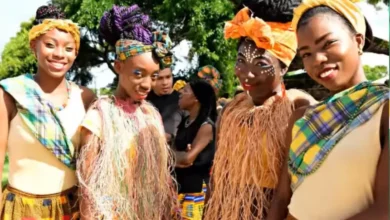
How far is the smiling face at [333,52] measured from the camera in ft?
5.51

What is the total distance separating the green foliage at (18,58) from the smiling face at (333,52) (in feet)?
45.7

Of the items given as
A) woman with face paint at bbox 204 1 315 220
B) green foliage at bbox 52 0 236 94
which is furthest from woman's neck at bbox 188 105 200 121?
green foliage at bbox 52 0 236 94

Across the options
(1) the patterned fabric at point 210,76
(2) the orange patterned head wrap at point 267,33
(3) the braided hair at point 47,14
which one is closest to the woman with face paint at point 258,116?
(2) the orange patterned head wrap at point 267,33

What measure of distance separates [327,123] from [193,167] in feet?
7.53

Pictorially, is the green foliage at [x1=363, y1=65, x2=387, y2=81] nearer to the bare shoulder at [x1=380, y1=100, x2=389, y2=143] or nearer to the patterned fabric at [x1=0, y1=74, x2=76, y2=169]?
the bare shoulder at [x1=380, y1=100, x2=389, y2=143]

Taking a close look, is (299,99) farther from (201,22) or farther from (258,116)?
(201,22)

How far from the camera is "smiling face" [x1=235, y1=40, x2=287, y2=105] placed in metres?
2.24

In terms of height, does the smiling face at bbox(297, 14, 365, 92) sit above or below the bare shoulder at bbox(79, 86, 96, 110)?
above

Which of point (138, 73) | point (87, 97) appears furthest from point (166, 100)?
point (138, 73)

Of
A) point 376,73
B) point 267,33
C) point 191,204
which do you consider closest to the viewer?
point 267,33

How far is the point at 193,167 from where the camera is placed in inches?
153

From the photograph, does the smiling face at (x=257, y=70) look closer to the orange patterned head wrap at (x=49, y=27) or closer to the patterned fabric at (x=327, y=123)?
the patterned fabric at (x=327, y=123)

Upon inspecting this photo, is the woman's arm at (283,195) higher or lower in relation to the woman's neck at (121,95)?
lower

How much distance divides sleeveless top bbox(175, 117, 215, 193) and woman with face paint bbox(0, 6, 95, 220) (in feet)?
4.62
